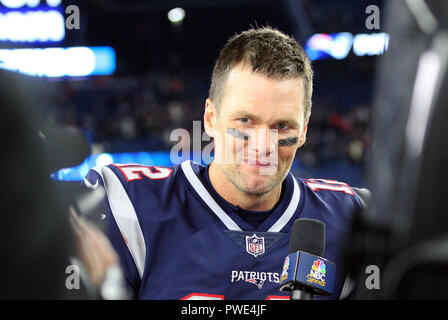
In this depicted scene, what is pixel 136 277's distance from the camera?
1.17 m

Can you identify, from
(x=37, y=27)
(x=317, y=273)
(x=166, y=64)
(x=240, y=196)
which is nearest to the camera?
(x=317, y=273)

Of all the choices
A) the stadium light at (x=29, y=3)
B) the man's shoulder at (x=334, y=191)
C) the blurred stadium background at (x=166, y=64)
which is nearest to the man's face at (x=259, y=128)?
the man's shoulder at (x=334, y=191)

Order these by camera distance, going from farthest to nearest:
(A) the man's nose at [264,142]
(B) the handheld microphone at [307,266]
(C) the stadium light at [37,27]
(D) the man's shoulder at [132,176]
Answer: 1. (C) the stadium light at [37,27]
2. (D) the man's shoulder at [132,176]
3. (A) the man's nose at [264,142]
4. (B) the handheld microphone at [307,266]

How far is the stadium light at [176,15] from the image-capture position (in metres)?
7.17

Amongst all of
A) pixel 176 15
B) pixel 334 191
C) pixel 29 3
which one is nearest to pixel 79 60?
pixel 29 3

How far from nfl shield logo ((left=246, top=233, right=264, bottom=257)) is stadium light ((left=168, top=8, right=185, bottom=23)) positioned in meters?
6.32

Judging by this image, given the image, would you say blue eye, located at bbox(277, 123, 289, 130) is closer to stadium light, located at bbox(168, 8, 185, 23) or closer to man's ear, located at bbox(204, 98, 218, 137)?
man's ear, located at bbox(204, 98, 218, 137)

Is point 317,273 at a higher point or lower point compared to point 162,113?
lower

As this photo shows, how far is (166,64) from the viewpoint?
740 cm

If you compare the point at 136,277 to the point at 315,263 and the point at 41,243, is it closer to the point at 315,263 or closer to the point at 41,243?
the point at 315,263

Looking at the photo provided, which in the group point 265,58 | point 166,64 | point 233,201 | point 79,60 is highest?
point 166,64

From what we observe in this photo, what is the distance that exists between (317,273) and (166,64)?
22.8 ft

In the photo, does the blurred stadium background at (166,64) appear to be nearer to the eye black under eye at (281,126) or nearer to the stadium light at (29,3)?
the stadium light at (29,3)

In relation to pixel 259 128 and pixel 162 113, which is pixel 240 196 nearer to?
pixel 259 128
